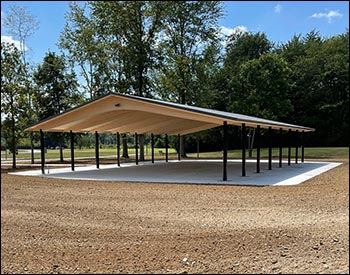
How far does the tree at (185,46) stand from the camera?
2188 cm

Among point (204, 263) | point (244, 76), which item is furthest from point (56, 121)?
point (244, 76)

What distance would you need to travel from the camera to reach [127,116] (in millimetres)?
12820

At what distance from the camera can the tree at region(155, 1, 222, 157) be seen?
861 inches

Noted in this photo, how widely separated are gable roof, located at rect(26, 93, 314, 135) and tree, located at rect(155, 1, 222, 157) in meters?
7.48

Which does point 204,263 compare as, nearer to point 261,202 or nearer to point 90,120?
point 261,202

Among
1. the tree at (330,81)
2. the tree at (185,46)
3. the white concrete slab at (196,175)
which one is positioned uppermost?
the tree at (185,46)

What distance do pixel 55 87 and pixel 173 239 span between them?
1857 centimetres

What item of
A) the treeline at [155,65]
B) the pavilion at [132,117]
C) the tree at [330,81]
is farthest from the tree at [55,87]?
the tree at [330,81]

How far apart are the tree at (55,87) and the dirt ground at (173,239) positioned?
15.7 m

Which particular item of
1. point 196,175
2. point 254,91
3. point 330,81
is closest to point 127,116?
point 196,175

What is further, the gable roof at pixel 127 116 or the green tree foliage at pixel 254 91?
the green tree foliage at pixel 254 91

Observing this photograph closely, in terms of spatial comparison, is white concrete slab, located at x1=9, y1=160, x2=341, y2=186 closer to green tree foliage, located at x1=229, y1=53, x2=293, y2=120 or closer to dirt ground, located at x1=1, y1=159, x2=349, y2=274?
dirt ground, located at x1=1, y1=159, x2=349, y2=274

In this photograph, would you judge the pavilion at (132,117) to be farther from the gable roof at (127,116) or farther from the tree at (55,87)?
the tree at (55,87)

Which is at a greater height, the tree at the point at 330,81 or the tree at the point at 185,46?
the tree at the point at 185,46
